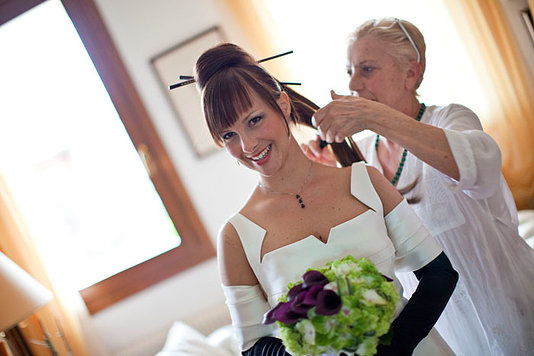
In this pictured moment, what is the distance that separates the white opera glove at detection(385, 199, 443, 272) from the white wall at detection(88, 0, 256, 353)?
228 centimetres

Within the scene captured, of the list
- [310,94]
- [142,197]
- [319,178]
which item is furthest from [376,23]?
[142,197]

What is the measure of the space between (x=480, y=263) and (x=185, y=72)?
2617 millimetres

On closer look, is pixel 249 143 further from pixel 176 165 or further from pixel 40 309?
pixel 40 309

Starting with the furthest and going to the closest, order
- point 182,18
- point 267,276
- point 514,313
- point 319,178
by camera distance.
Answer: point 182,18 < point 514,313 < point 319,178 < point 267,276

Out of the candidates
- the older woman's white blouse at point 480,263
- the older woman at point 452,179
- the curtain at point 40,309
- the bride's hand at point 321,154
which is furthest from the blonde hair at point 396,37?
the curtain at point 40,309

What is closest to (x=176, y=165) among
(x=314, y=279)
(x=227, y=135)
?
(x=227, y=135)

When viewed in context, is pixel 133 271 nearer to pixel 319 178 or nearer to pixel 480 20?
pixel 319 178

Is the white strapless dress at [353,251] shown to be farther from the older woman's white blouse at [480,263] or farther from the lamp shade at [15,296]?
the lamp shade at [15,296]

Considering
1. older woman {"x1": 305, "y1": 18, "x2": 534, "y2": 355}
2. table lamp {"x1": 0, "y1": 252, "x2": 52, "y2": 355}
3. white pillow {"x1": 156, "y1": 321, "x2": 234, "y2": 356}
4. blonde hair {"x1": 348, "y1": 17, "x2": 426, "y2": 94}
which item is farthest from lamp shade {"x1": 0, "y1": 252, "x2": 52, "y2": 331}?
blonde hair {"x1": 348, "y1": 17, "x2": 426, "y2": 94}

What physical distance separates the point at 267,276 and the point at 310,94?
2.25 m

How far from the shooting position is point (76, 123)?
359 cm

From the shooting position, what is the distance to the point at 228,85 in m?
1.22

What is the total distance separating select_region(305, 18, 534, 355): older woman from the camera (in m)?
1.31

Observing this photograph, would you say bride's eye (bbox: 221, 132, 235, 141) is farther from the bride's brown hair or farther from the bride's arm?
the bride's arm
